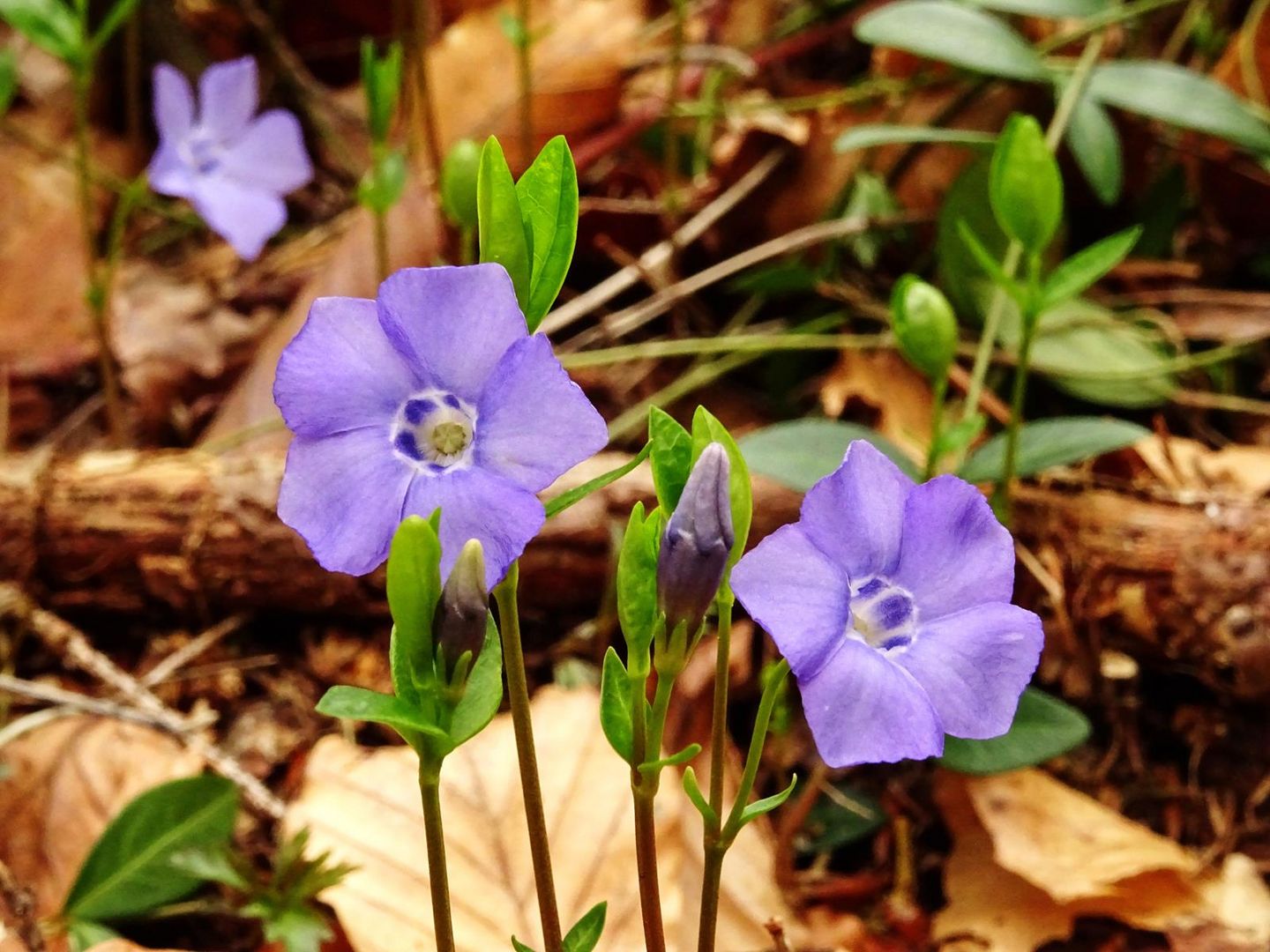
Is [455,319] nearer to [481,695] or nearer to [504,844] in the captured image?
[481,695]

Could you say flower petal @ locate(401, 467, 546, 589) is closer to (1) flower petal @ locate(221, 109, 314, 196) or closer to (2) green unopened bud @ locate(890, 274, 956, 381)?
(2) green unopened bud @ locate(890, 274, 956, 381)

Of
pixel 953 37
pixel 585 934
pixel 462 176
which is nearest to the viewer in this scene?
pixel 585 934

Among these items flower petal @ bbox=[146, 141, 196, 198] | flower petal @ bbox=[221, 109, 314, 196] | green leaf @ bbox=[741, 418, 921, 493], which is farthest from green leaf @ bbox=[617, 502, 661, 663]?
flower petal @ bbox=[221, 109, 314, 196]

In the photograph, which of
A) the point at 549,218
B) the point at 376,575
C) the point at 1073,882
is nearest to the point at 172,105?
the point at 376,575

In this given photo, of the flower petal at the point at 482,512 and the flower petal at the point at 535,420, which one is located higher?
the flower petal at the point at 535,420

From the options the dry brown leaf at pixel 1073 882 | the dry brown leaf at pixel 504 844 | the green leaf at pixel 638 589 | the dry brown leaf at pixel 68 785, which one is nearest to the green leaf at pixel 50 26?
the dry brown leaf at pixel 68 785

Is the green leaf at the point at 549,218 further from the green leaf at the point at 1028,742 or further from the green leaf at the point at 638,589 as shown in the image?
the green leaf at the point at 1028,742
